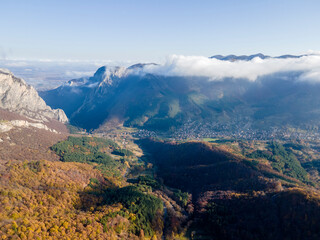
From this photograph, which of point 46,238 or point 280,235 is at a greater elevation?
point 46,238

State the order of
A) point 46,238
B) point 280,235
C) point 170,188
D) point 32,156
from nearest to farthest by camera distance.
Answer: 1. point 46,238
2. point 280,235
3. point 170,188
4. point 32,156

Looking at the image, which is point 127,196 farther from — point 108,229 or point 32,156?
point 32,156

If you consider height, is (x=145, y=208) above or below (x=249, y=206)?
below

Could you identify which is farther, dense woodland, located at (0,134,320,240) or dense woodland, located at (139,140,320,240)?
dense woodland, located at (139,140,320,240)

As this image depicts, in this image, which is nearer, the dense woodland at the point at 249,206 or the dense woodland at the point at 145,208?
the dense woodland at the point at 145,208

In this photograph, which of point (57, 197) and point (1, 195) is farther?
point (57, 197)

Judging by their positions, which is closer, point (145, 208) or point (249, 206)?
point (145, 208)

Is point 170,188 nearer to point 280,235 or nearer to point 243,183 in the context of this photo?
point 243,183


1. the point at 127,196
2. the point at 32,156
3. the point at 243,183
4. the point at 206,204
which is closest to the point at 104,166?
the point at 32,156

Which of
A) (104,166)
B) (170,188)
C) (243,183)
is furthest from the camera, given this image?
(104,166)

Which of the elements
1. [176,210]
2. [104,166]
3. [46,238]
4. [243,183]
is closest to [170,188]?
[176,210]

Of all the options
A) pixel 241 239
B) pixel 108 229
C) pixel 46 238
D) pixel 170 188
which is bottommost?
pixel 170 188
